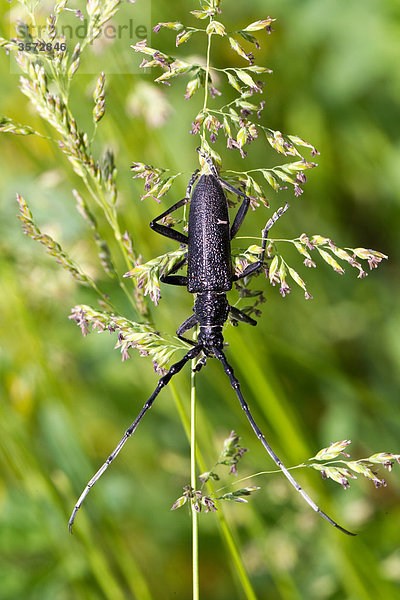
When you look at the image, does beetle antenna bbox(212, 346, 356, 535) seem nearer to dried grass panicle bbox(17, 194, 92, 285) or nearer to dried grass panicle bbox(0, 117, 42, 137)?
dried grass panicle bbox(17, 194, 92, 285)

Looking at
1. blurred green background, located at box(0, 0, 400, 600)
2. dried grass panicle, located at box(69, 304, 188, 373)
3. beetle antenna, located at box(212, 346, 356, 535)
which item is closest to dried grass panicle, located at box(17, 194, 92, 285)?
dried grass panicle, located at box(69, 304, 188, 373)

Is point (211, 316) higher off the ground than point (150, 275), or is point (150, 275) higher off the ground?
point (150, 275)

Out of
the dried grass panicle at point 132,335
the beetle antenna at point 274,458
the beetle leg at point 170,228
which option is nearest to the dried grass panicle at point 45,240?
the dried grass panicle at point 132,335

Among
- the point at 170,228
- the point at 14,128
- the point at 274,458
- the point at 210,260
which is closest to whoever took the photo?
the point at 274,458

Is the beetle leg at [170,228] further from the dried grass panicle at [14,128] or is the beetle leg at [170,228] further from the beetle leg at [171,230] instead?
the dried grass panicle at [14,128]

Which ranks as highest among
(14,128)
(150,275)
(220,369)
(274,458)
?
(14,128)

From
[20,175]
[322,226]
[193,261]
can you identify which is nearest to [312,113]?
[322,226]

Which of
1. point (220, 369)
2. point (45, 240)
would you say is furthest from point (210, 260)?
point (220, 369)

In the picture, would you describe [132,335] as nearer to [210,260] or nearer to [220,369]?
[210,260]
